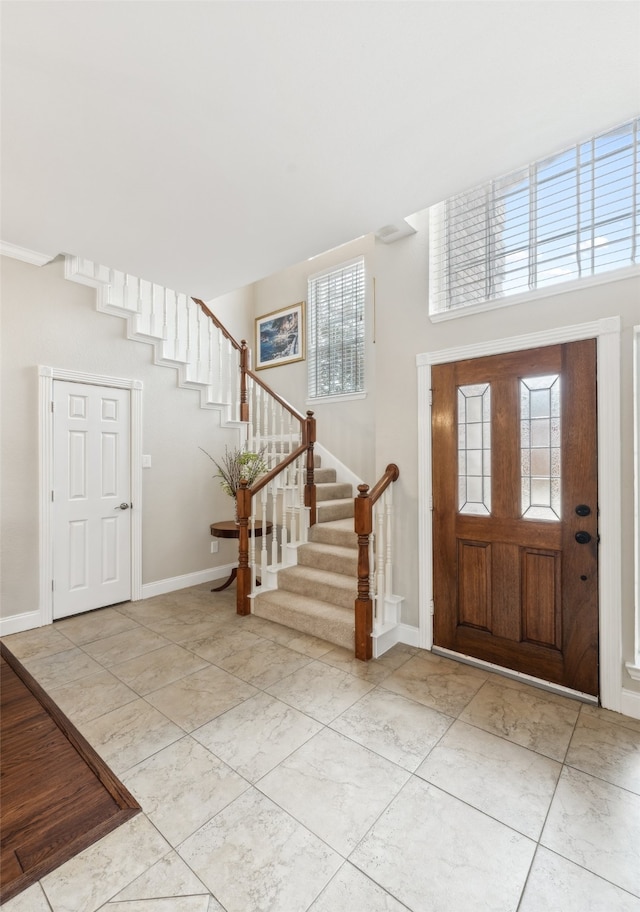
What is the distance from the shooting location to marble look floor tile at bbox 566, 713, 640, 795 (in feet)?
5.80

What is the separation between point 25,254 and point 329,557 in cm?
346

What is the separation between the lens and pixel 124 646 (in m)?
3.01

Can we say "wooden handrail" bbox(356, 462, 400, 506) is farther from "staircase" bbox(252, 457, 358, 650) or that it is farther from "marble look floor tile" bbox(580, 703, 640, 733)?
"marble look floor tile" bbox(580, 703, 640, 733)

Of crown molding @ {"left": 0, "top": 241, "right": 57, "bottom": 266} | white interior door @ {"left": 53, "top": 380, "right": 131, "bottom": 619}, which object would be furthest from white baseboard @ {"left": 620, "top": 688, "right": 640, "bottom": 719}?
crown molding @ {"left": 0, "top": 241, "right": 57, "bottom": 266}

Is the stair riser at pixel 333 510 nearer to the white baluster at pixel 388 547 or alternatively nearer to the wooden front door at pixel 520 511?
the white baluster at pixel 388 547

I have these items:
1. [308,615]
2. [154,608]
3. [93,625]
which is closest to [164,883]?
[308,615]

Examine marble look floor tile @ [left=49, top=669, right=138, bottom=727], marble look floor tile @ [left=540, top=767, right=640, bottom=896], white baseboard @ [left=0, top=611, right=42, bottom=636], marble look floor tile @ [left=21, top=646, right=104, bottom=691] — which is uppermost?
white baseboard @ [left=0, top=611, right=42, bottom=636]

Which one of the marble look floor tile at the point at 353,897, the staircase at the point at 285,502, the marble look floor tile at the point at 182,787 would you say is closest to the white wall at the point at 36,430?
the staircase at the point at 285,502

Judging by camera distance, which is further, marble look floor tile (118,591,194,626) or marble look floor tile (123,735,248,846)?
marble look floor tile (118,591,194,626)

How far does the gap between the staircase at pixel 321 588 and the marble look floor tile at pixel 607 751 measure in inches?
55.2

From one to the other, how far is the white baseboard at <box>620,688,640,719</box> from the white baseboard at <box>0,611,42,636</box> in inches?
161

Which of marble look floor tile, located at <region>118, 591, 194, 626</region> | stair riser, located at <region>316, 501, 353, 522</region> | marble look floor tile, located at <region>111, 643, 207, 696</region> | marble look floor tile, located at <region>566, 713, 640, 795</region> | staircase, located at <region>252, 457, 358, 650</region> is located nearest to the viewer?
marble look floor tile, located at <region>566, 713, 640, 795</region>

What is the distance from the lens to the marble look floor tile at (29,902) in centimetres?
125

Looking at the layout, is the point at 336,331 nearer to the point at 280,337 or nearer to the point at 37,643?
the point at 280,337
